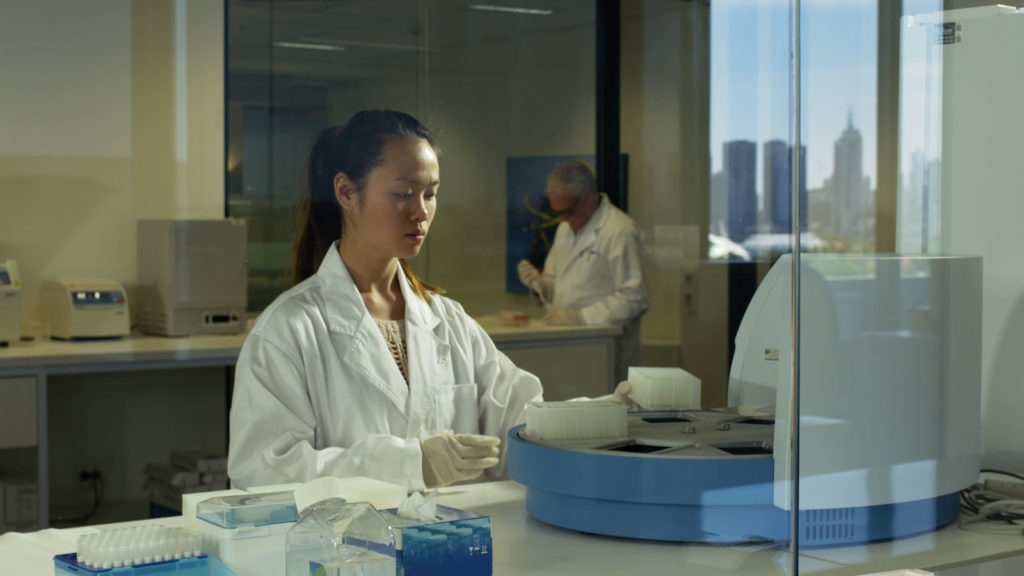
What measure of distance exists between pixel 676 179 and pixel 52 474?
1.45 metres

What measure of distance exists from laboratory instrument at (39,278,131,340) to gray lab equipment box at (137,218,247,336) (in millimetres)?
51

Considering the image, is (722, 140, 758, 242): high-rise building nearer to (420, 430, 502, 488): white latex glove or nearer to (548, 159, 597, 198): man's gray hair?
(548, 159, 597, 198): man's gray hair

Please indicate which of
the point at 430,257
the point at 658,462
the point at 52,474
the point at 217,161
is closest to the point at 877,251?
the point at 658,462

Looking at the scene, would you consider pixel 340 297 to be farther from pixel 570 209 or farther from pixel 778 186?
pixel 778 186

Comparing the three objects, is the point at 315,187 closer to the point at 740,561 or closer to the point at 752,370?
the point at 752,370

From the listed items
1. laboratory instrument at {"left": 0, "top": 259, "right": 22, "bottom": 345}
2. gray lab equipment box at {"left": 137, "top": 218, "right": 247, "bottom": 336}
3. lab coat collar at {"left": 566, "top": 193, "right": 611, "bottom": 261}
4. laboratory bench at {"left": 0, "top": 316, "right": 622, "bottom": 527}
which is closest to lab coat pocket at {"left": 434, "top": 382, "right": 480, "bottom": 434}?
laboratory bench at {"left": 0, "top": 316, "right": 622, "bottom": 527}

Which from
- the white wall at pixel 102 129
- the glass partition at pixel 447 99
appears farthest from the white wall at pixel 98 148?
the glass partition at pixel 447 99

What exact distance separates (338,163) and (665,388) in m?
0.71

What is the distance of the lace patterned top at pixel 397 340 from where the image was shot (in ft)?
6.09

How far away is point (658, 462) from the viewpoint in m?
1.57

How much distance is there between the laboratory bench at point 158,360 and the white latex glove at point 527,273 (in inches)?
3.0

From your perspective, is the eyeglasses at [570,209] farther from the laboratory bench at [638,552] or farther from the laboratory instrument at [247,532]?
the laboratory instrument at [247,532]

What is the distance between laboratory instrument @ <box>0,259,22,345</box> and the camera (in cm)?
211

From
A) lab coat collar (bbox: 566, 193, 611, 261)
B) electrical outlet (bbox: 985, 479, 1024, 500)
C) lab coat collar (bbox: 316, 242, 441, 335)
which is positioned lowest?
electrical outlet (bbox: 985, 479, 1024, 500)
